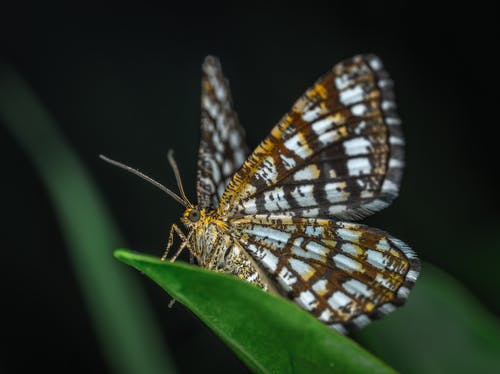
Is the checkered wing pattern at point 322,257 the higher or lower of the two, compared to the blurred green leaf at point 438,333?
higher

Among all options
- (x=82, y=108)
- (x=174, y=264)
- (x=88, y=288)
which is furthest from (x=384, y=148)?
(x=82, y=108)

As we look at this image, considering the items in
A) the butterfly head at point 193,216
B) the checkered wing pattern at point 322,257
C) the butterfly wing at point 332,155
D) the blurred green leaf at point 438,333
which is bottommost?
the blurred green leaf at point 438,333

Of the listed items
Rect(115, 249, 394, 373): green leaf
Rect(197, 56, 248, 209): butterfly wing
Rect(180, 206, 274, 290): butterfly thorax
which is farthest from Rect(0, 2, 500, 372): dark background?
Rect(115, 249, 394, 373): green leaf

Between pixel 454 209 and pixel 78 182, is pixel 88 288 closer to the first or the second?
pixel 78 182

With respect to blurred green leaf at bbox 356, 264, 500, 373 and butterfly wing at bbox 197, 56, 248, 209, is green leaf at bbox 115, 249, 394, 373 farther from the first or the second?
butterfly wing at bbox 197, 56, 248, 209

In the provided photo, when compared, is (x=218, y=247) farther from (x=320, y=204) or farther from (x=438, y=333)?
(x=438, y=333)

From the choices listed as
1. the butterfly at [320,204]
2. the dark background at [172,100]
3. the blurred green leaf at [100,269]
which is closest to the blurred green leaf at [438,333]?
the butterfly at [320,204]

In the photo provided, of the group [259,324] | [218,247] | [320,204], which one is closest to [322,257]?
[320,204]

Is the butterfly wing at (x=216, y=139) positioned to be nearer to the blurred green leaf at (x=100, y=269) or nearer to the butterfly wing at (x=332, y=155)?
the butterfly wing at (x=332, y=155)
